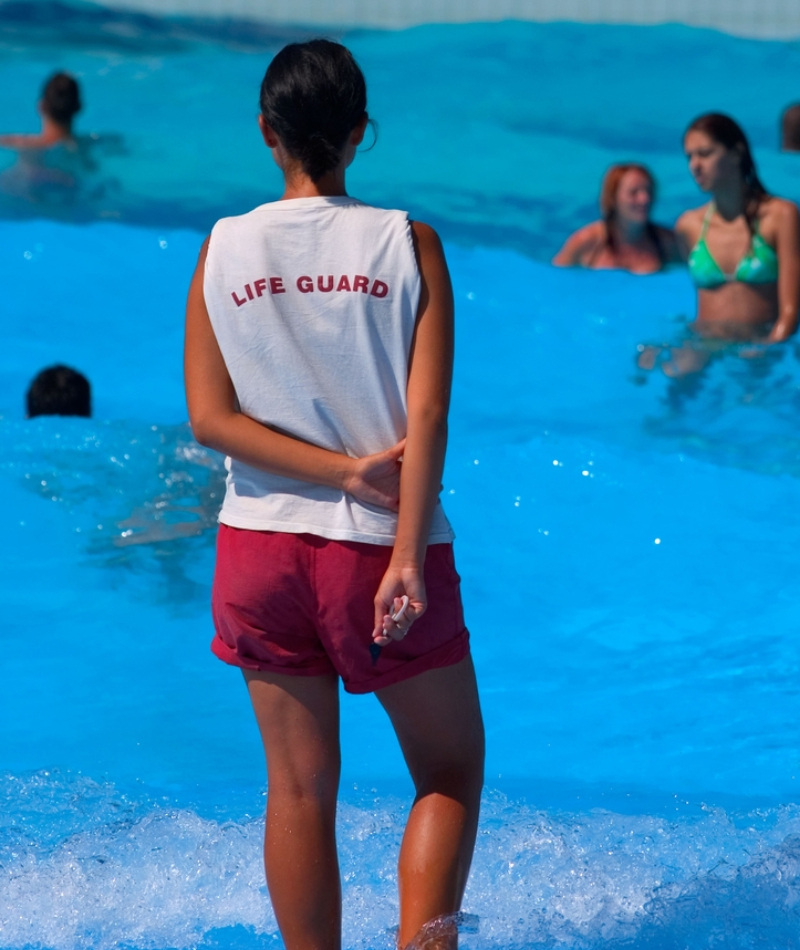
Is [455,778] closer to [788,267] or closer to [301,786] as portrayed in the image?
[301,786]

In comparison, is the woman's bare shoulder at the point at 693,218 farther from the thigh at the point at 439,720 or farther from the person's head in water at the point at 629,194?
the thigh at the point at 439,720

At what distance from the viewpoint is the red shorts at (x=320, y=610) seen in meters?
2.04

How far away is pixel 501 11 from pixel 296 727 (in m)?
12.2

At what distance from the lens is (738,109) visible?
39.4ft

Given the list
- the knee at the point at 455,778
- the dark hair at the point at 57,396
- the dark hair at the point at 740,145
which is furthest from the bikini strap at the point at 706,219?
the knee at the point at 455,778

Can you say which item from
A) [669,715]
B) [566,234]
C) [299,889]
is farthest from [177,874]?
[566,234]

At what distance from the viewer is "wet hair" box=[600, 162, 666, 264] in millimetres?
6945

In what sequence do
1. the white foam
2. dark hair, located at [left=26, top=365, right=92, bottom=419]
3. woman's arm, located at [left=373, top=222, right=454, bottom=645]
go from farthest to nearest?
dark hair, located at [left=26, top=365, right=92, bottom=419]
the white foam
woman's arm, located at [left=373, top=222, right=454, bottom=645]

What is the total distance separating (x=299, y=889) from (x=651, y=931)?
85 cm

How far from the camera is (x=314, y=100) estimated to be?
2014mm

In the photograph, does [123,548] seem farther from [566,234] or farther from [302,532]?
[566,234]

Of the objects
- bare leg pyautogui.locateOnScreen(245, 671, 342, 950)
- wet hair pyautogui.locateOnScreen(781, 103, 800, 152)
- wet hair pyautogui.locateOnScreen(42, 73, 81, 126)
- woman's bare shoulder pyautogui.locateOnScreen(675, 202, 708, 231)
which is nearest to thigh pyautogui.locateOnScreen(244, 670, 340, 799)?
bare leg pyautogui.locateOnScreen(245, 671, 342, 950)

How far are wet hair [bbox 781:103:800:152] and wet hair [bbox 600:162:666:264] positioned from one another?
3519mm

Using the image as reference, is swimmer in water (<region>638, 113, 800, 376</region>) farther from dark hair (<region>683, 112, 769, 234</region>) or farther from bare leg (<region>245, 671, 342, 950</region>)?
bare leg (<region>245, 671, 342, 950</region>)
